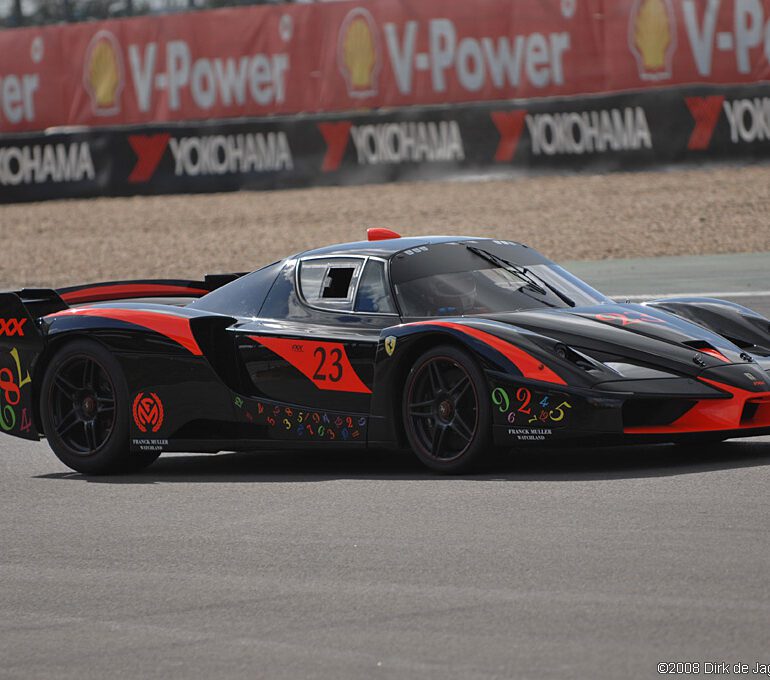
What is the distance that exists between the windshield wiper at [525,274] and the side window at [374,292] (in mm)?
512

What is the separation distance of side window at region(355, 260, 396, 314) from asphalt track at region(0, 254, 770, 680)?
0.78 m

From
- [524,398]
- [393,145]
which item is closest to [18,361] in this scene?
[524,398]

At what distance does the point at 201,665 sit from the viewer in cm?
476

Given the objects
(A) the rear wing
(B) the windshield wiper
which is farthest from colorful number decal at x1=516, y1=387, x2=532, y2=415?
(A) the rear wing

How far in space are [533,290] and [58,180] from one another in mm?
17277

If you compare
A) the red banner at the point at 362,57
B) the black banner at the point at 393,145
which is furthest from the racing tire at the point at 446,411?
the red banner at the point at 362,57

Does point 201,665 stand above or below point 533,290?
below

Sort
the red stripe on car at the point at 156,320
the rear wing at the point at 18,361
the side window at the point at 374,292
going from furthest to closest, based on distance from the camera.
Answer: the rear wing at the point at 18,361 < the red stripe on car at the point at 156,320 < the side window at the point at 374,292

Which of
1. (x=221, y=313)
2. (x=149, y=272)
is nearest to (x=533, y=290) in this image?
(x=221, y=313)

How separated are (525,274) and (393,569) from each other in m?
2.85

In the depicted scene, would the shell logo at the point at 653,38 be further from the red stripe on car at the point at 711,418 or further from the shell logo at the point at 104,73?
the red stripe on car at the point at 711,418

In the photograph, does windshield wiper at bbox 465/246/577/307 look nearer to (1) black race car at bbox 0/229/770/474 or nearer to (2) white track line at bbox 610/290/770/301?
(1) black race car at bbox 0/229/770/474

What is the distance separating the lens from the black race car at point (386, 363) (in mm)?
7395

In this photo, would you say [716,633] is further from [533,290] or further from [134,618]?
[533,290]
